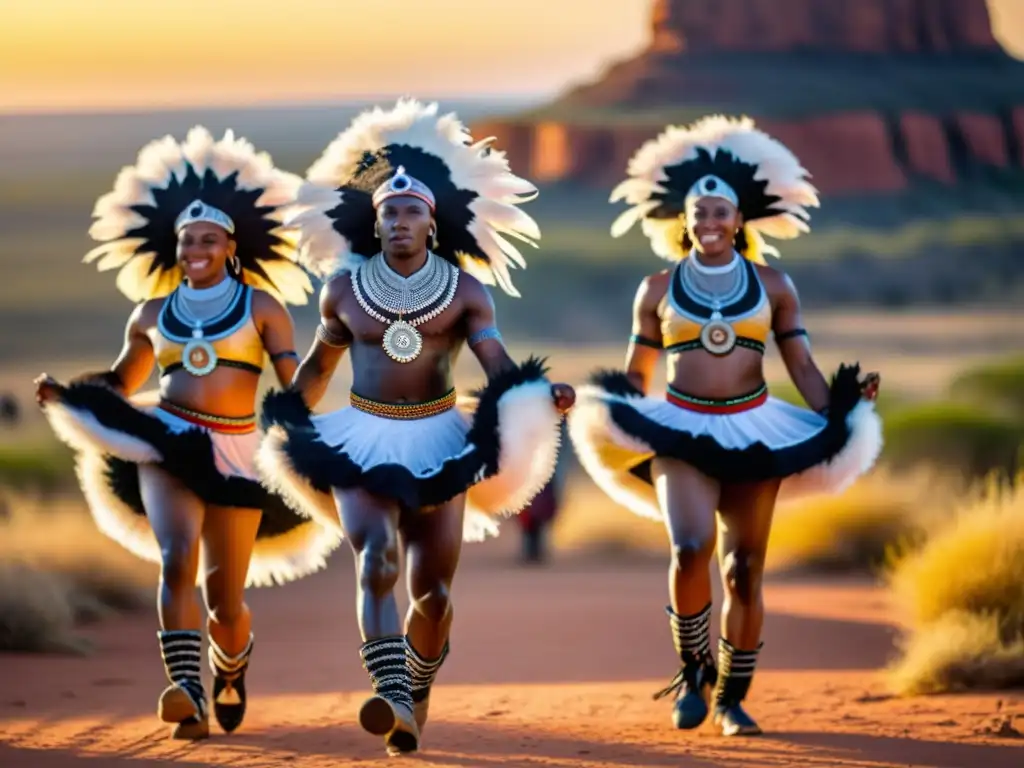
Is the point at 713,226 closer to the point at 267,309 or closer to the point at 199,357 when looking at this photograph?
the point at 267,309

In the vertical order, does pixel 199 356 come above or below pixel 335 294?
below

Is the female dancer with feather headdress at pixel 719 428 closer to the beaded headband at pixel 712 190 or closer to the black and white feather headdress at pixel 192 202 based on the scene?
the beaded headband at pixel 712 190

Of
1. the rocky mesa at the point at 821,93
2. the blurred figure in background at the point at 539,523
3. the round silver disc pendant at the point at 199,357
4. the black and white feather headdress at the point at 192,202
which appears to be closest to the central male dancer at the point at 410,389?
the round silver disc pendant at the point at 199,357

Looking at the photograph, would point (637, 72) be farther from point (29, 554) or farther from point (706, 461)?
point (706, 461)

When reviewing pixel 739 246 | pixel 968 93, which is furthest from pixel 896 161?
pixel 739 246

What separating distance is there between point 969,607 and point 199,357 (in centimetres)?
509

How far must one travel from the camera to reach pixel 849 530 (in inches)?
675

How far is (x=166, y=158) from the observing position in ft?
30.6

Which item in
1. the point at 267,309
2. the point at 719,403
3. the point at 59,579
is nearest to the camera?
the point at 719,403

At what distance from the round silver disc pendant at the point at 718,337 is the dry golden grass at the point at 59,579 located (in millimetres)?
5684

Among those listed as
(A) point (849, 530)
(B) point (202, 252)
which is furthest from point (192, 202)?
(A) point (849, 530)

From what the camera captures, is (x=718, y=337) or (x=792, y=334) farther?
(x=792, y=334)

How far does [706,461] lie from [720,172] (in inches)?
58.9

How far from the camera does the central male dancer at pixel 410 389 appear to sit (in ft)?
25.3
